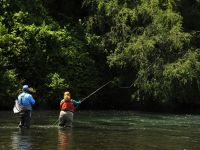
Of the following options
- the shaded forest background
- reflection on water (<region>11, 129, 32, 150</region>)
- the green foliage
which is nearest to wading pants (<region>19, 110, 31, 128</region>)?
reflection on water (<region>11, 129, 32, 150</region>)

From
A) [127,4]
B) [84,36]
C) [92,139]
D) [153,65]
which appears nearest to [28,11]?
[84,36]

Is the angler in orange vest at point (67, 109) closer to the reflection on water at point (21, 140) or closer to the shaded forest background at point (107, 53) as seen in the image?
the reflection on water at point (21, 140)

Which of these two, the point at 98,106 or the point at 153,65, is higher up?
the point at 153,65

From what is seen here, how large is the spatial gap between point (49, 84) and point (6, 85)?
3.03 meters

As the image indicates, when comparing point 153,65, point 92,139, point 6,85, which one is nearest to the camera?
point 92,139

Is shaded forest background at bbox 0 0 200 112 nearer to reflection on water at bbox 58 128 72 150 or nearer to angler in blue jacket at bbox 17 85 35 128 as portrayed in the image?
angler in blue jacket at bbox 17 85 35 128

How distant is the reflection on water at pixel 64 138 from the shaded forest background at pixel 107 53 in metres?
12.4

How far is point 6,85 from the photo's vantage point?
32.3 meters

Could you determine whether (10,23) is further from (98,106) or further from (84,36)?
(98,106)

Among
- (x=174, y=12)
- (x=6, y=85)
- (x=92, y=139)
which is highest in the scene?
(x=174, y=12)

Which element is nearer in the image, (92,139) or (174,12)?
(92,139)

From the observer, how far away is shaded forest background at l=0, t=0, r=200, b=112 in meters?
34.3

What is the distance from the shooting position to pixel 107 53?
126 feet

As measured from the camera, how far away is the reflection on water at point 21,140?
1510cm
